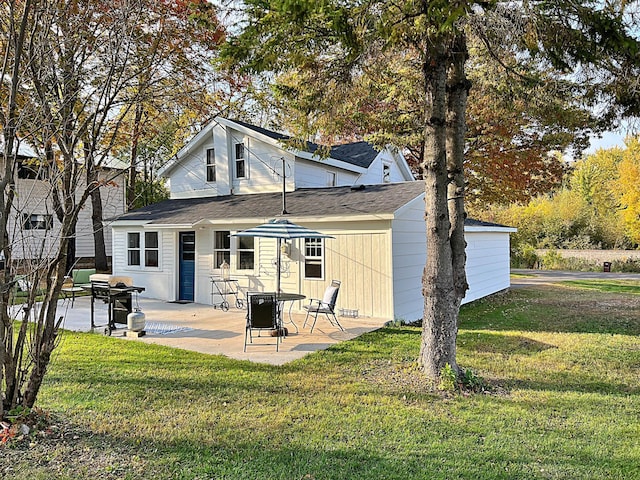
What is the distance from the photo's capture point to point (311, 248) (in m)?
10.8

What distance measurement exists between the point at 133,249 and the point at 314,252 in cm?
699

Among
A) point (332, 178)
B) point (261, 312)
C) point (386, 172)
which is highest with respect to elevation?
point (386, 172)

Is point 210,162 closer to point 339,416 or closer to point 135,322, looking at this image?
point 135,322

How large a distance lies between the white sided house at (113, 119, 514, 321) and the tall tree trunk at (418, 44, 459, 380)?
323cm

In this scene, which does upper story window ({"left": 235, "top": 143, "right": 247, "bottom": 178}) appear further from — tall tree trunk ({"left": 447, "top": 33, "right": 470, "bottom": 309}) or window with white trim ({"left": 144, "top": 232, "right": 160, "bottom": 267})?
tall tree trunk ({"left": 447, "top": 33, "right": 470, "bottom": 309})

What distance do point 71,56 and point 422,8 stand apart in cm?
393

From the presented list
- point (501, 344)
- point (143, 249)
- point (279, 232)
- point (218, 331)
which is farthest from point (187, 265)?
point (501, 344)

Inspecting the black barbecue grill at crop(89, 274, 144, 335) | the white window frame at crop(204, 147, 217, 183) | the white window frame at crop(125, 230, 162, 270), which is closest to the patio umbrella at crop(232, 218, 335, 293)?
the black barbecue grill at crop(89, 274, 144, 335)

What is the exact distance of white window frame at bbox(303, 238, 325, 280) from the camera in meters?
10.6

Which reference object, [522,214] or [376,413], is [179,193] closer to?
[376,413]

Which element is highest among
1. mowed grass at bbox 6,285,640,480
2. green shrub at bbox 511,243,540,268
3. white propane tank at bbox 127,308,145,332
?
green shrub at bbox 511,243,540,268

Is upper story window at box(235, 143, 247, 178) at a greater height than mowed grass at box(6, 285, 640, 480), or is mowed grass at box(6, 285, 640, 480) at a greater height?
upper story window at box(235, 143, 247, 178)

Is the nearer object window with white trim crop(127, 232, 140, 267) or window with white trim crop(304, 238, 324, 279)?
window with white trim crop(304, 238, 324, 279)

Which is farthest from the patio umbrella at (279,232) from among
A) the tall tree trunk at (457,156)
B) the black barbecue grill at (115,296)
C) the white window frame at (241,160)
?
the white window frame at (241,160)
